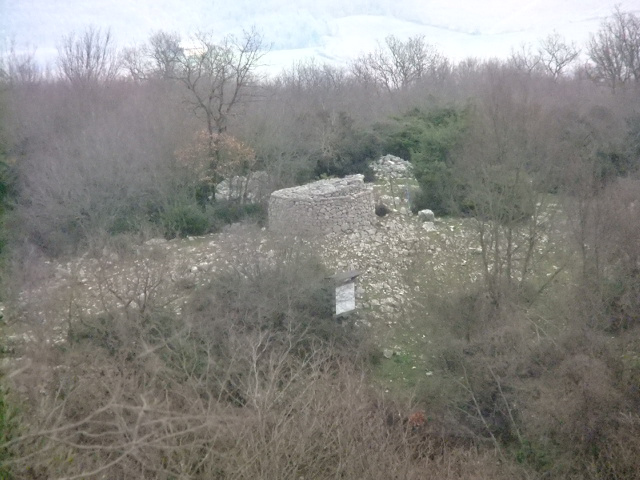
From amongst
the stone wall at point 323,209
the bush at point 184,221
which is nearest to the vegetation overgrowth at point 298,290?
the bush at point 184,221

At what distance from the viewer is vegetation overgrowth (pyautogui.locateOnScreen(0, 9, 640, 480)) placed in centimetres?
685

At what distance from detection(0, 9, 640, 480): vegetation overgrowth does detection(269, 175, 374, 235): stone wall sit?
4.77 feet

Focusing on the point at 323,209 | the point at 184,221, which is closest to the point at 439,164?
the point at 323,209

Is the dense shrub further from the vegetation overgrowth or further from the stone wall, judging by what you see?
the stone wall

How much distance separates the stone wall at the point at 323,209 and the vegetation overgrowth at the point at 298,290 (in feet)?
4.77

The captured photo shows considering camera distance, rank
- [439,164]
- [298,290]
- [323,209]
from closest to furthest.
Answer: [298,290] < [323,209] < [439,164]

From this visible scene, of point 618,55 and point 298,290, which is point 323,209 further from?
point 618,55

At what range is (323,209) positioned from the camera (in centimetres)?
1528

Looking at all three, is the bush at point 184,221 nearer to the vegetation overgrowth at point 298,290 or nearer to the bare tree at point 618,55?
the vegetation overgrowth at point 298,290

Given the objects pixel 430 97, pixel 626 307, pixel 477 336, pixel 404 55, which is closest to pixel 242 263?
pixel 477 336

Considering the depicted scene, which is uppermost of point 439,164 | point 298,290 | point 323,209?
point 439,164

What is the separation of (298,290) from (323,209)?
387 centimetres

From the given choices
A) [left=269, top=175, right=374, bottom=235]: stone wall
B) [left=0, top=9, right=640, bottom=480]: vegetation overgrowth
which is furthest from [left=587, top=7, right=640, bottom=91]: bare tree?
[left=269, top=175, right=374, bottom=235]: stone wall

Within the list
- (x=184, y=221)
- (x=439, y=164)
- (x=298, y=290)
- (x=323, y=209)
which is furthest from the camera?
(x=439, y=164)
